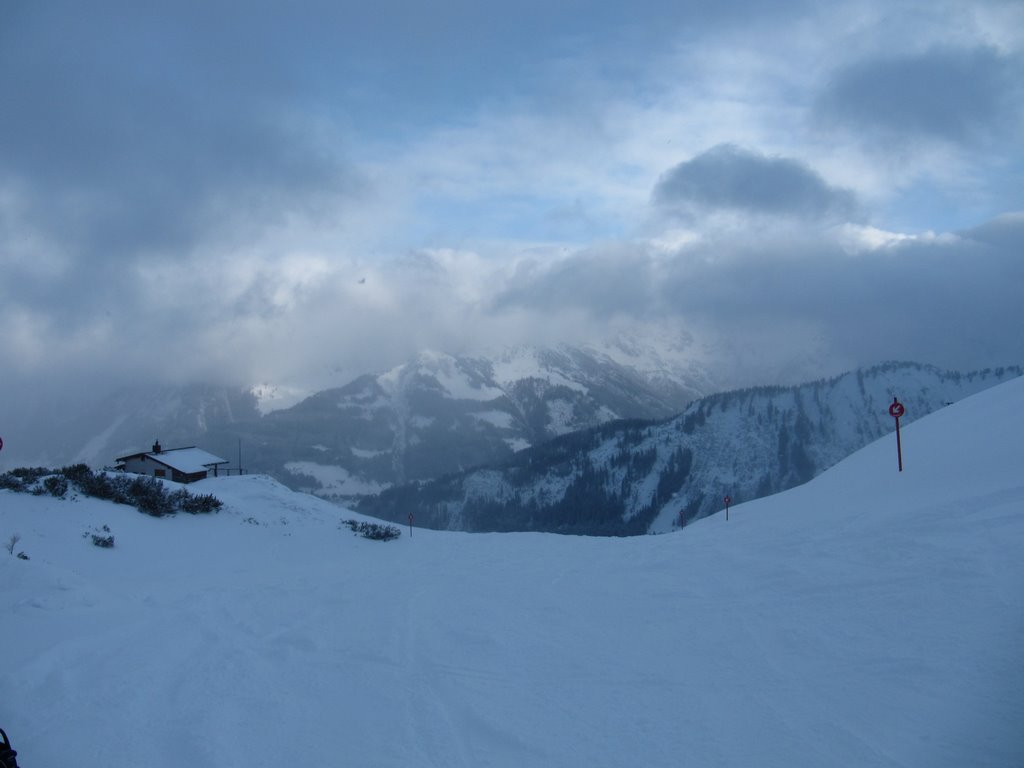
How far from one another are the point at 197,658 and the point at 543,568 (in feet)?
32.8

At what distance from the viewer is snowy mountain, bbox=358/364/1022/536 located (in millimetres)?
155000

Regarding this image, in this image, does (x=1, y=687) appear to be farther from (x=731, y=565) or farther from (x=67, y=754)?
(x=731, y=565)

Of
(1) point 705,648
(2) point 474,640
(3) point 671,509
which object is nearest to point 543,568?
(2) point 474,640

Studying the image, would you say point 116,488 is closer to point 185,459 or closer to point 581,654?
point 581,654

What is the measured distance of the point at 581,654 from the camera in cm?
1116

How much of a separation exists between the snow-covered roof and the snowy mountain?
93.7 m

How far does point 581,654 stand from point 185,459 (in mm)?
54985

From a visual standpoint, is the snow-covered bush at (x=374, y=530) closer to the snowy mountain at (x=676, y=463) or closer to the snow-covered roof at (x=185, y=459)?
the snow-covered roof at (x=185, y=459)

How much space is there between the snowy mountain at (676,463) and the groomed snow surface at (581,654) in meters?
129

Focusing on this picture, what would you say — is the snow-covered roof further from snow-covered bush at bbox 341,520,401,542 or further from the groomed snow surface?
the groomed snow surface

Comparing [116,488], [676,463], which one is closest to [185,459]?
[116,488]

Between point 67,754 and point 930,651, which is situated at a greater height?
point 930,651

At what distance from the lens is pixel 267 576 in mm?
21359

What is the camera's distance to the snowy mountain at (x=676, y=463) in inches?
6102
